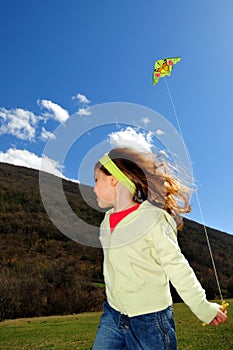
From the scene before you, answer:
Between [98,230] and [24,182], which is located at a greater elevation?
[24,182]

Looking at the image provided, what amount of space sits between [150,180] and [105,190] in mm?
248

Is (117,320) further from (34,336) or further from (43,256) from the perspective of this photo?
(43,256)

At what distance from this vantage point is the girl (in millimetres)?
2131

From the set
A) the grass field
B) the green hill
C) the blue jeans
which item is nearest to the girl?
the blue jeans

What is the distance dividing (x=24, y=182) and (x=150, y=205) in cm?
3566

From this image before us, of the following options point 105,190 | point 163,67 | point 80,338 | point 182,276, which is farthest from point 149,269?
point 80,338

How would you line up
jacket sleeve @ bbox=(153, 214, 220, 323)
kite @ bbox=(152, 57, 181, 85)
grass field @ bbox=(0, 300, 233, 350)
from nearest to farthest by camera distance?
jacket sleeve @ bbox=(153, 214, 220, 323) < kite @ bbox=(152, 57, 181, 85) < grass field @ bbox=(0, 300, 233, 350)

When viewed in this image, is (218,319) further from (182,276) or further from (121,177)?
(121,177)

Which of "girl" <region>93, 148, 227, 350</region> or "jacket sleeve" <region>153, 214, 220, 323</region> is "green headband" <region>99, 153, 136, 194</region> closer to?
"girl" <region>93, 148, 227, 350</region>

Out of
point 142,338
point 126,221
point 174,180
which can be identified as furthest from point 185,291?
point 174,180

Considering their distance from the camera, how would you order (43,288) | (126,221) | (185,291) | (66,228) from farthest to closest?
(43,288)
(66,228)
(126,221)
(185,291)

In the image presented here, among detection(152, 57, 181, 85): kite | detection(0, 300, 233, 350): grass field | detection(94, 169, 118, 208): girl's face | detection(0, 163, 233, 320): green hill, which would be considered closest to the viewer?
detection(94, 169, 118, 208): girl's face

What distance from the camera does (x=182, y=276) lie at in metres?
2.13

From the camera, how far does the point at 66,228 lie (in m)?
2.50
